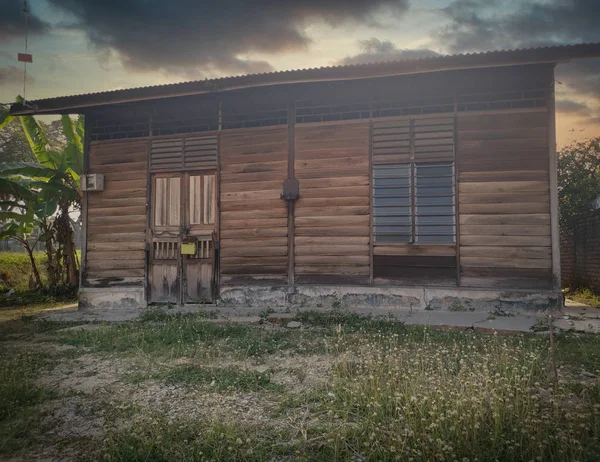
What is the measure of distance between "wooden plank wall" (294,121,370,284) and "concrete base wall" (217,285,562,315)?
0.90ft

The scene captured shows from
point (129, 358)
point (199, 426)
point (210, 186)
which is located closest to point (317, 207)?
point (210, 186)

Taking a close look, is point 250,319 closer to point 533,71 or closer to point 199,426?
point 199,426

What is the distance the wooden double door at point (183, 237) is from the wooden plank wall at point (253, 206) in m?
0.35

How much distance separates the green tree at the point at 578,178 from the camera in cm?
1166

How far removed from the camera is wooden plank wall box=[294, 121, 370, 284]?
8250 millimetres

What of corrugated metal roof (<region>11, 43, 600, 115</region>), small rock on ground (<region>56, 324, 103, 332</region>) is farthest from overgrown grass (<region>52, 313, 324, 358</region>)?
corrugated metal roof (<region>11, 43, 600, 115</region>)

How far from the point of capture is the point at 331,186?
841 cm

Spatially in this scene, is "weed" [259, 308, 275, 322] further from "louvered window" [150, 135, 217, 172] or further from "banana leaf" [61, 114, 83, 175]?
"banana leaf" [61, 114, 83, 175]

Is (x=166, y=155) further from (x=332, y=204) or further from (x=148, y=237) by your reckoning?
(x=332, y=204)

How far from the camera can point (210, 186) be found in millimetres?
9102

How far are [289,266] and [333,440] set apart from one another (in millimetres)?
5804

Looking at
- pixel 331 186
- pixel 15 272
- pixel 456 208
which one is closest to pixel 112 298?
pixel 331 186

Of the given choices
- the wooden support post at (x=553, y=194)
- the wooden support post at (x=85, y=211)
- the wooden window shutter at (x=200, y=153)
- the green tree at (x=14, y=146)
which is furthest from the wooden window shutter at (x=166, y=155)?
the green tree at (x=14, y=146)

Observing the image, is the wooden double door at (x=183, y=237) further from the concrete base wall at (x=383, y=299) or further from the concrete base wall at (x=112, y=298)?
the concrete base wall at (x=383, y=299)
